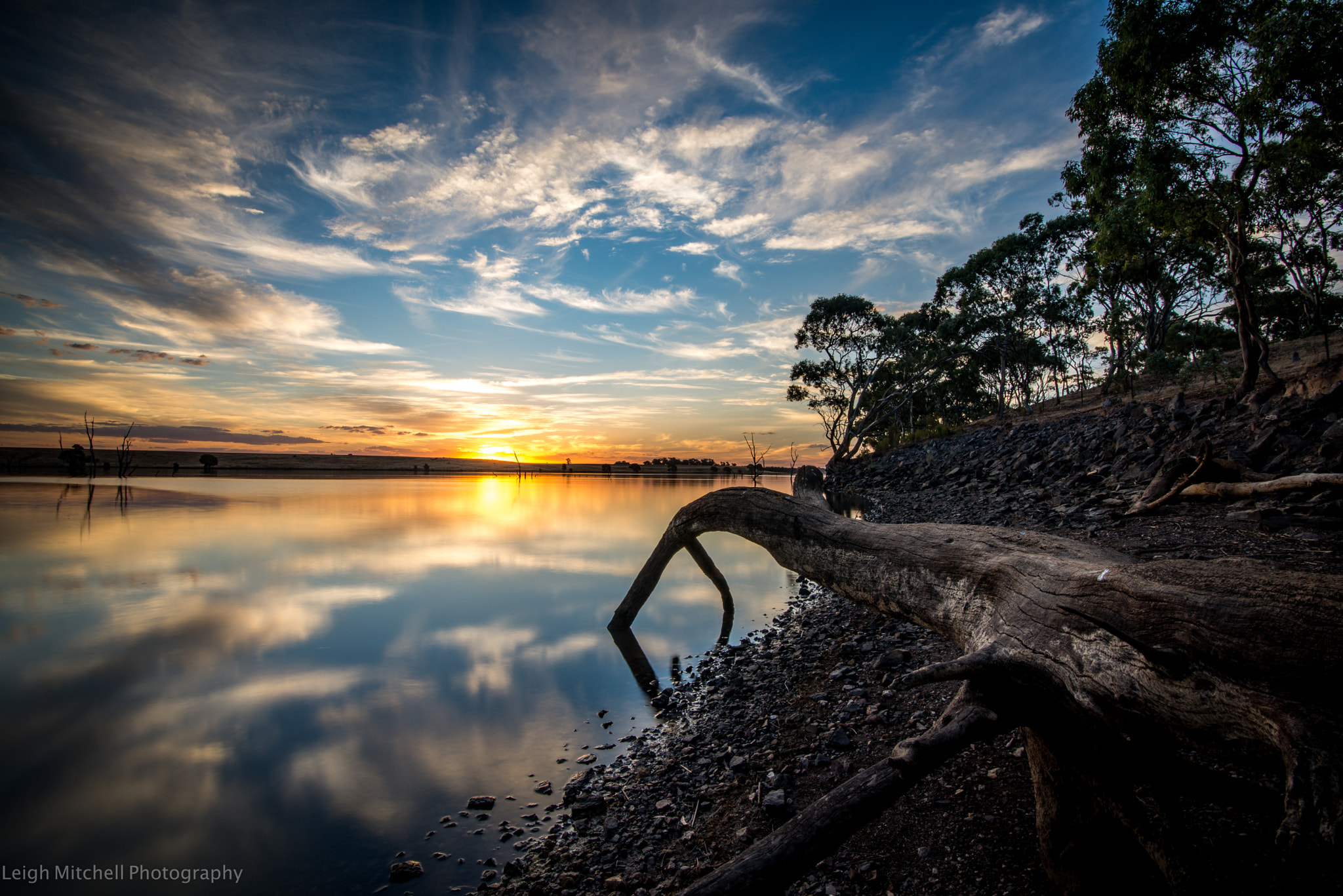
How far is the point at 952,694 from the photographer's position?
173 inches

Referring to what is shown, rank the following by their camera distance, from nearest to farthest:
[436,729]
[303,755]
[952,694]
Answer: [952,694], [303,755], [436,729]

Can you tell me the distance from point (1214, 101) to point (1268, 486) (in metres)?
11.6

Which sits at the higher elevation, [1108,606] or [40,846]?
[1108,606]

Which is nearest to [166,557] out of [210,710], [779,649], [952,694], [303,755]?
[210,710]

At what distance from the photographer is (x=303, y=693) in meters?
6.19

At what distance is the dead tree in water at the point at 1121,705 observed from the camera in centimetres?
163

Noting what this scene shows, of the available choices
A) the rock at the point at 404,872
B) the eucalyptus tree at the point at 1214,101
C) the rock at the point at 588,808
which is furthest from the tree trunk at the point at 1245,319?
the rock at the point at 404,872

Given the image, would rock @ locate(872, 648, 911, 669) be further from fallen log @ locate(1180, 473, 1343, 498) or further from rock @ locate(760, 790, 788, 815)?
fallen log @ locate(1180, 473, 1343, 498)

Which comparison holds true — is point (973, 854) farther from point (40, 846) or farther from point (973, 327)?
point (973, 327)

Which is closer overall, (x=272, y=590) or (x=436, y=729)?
(x=436, y=729)

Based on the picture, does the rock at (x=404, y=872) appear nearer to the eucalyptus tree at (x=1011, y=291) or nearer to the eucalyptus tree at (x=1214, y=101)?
the eucalyptus tree at (x=1214, y=101)

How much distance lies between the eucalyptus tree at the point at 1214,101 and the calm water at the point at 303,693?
45.7 ft

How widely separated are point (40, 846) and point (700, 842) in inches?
186

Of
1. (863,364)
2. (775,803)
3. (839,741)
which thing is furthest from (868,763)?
(863,364)
